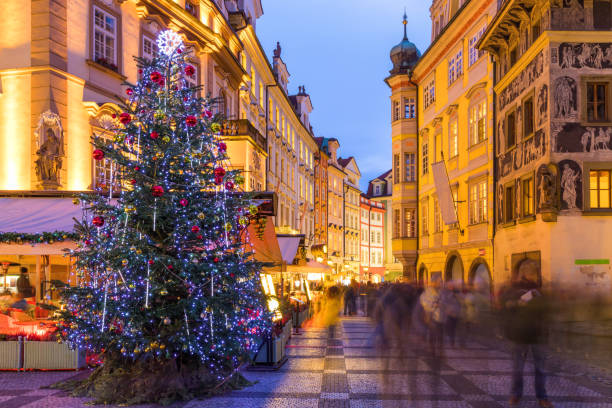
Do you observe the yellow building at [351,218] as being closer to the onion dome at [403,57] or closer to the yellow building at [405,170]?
the onion dome at [403,57]

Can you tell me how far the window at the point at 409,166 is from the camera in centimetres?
3847

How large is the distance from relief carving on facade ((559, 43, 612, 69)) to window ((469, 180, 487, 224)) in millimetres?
7777

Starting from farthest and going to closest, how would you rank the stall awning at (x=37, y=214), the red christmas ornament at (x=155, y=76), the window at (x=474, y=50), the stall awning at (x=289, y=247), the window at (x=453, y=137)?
the window at (x=453, y=137), the window at (x=474, y=50), the stall awning at (x=289, y=247), the stall awning at (x=37, y=214), the red christmas ornament at (x=155, y=76)

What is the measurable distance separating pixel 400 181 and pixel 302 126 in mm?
19462

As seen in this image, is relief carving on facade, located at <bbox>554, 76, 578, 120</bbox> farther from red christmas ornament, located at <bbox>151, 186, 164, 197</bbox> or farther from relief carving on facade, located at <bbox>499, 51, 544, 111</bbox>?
red christmas ornament, located at <bbox>151, 186, 164, 197</bbox>

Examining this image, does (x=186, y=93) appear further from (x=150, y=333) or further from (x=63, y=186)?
(x=63, y=186)

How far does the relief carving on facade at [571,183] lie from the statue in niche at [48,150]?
1467cm

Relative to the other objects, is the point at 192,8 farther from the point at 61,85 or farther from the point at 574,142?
the point at 574,142

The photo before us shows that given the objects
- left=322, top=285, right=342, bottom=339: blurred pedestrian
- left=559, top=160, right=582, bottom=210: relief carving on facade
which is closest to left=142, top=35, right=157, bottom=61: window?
left=559, top=160, right=582, bottom=210: relief carving on facade

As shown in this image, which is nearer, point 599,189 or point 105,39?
point 105,39

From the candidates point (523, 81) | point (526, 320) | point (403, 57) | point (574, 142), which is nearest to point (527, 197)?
point (574, 142)

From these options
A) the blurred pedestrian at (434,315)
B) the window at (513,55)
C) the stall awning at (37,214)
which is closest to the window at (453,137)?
the window at (513,55)

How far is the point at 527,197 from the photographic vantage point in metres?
22.0

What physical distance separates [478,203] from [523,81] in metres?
6.76
